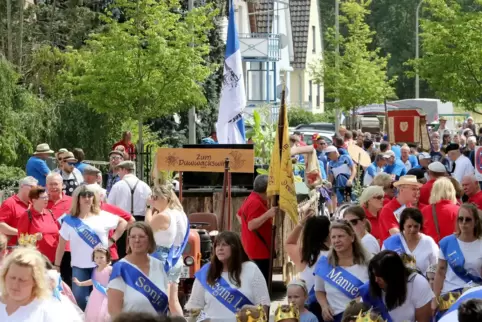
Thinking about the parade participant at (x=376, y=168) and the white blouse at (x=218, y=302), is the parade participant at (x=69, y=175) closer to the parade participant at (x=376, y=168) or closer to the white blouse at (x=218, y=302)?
the parade participant at (x=376, y=168)

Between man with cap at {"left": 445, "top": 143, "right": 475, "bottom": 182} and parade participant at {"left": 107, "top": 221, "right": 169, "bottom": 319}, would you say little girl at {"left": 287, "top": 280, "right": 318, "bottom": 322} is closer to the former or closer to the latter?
parade participant at {"left": 107, "top": 221, "right": 169, "bottom": 319}

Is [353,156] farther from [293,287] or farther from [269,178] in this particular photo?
[293,287]

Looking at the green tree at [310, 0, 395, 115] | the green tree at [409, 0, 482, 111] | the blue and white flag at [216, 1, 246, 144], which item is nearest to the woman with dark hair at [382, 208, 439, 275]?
the blue and white flag at [216, 1, 246, 144]

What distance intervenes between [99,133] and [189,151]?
44.8 ft

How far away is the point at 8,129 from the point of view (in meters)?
24.5

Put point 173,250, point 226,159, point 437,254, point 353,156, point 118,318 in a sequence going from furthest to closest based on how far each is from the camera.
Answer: point 353,156 < point 226,159 < point 173,250 < point 437,254 < point 118,318

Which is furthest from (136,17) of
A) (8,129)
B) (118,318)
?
(118,318)

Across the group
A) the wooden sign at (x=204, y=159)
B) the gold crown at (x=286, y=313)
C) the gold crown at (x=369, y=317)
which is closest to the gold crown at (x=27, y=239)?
the wooden sign at (x=204, y=159)

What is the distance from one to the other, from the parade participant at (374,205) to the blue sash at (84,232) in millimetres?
2706

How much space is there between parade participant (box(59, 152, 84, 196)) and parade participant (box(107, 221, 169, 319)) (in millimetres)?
7623

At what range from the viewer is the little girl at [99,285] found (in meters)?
10.4

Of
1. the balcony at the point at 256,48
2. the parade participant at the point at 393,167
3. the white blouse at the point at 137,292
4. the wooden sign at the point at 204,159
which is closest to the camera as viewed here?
the white blouse at the point at 137,292

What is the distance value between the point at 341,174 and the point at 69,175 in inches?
262

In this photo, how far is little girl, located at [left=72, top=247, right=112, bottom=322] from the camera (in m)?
10.4
